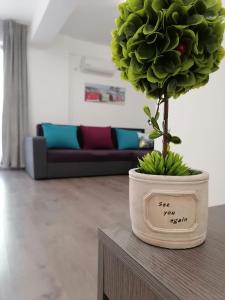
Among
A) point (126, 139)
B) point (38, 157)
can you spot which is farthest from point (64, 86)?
point (38, 157)

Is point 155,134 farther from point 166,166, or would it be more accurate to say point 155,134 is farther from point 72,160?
point 72,160

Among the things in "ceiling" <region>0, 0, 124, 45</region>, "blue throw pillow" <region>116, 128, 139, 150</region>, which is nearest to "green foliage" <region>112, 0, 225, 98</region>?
"ceiling" <region>0, 0, 124, 45</region>

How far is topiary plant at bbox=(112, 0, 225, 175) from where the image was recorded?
37 cm

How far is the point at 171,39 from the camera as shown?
14.8 inches

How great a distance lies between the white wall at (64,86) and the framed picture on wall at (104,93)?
79 mm

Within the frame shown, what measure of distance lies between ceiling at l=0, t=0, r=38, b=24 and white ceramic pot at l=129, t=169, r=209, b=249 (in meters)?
3.57

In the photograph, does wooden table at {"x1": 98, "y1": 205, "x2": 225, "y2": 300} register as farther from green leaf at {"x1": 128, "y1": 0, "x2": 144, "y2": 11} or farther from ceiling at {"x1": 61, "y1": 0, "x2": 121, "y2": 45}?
ceiling at {"x1": 61, "y1": 0, "x2": 121, "y2": 45}

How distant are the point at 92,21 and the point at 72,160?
7.05 ft

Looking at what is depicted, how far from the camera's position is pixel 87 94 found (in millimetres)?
4504

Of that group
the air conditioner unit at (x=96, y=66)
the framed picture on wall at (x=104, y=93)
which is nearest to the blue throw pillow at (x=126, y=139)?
the framed picture on wall at (x=104, y=93)

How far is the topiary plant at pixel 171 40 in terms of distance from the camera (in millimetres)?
375

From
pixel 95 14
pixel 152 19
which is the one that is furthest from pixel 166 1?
pixel 95 14

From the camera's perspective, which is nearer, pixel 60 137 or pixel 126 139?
pixel 60 137

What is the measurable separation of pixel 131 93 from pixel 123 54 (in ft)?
15.1
